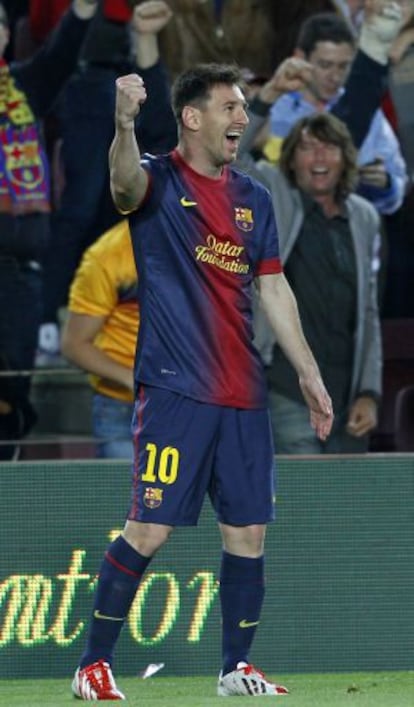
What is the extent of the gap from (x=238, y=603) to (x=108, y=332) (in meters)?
2.87

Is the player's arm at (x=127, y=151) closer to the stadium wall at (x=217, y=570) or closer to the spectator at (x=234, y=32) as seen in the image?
the stadium wall at (x=217, y=570)

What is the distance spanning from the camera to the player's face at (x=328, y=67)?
1035 cm

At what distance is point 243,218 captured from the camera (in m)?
6.84

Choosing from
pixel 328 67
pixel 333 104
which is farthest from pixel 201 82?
pixel 328 67

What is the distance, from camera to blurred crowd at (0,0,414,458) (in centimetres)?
1008

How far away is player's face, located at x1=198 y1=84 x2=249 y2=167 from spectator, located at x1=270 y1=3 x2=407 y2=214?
11.7 feet

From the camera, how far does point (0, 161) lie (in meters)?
10.4

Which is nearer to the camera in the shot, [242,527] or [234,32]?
[242,527]

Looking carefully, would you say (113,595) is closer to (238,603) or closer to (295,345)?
(238,603)

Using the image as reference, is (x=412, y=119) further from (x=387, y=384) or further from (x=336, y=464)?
(x=336, y=464)

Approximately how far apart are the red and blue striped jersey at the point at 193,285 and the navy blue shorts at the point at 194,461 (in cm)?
6

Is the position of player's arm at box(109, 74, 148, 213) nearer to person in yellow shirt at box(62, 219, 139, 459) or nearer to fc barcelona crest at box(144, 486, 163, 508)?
fc barcelona crest at box(144, 486, 163, 508)

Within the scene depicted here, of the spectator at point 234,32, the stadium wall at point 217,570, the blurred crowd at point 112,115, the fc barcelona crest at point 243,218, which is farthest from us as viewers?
the spectator at point 234,32

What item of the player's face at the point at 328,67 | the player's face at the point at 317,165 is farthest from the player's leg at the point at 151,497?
the player's face at the point at 328,67
